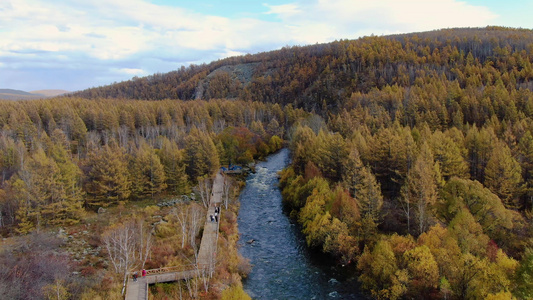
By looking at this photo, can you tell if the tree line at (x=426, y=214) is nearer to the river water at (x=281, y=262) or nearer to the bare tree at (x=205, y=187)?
the river water at (x=281, y=262)

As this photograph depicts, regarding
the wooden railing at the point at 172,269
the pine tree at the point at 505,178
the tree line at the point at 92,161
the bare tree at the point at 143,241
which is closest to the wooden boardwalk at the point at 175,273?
the wooden railing at the point at 172,269

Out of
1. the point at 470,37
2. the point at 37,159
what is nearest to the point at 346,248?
the point at 37,159

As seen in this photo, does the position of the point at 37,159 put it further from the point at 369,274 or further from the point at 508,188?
the point at 508,188

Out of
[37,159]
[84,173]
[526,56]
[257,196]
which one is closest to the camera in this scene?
[37,159]

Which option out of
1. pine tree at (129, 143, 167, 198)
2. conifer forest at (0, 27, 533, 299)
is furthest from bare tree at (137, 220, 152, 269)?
pine tree at (129, 143, 167, 198)

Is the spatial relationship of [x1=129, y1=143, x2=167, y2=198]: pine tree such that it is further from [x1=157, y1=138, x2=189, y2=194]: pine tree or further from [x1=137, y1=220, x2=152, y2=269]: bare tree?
[x1=137, y1=220, x2=152, y2=269]: bare tree

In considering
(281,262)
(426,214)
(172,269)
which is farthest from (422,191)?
(172,269)

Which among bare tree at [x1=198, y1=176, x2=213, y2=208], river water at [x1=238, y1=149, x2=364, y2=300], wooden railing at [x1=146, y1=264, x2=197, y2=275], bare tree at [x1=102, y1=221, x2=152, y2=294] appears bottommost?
river water at [x1=238, y1=149, x2=364, y2=300]

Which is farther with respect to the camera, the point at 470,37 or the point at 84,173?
the point at 470,37
